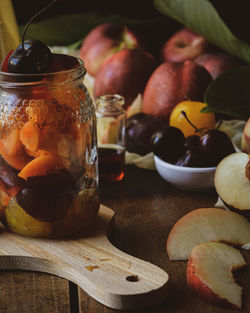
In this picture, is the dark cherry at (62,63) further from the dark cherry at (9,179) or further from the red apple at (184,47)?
the red apple at (184,47)

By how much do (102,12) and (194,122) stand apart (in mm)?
836

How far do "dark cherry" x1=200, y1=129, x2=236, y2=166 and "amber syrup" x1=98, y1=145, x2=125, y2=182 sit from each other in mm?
156

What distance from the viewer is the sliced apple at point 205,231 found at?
693mm

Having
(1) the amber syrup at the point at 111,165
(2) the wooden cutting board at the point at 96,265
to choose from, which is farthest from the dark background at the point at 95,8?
(2) the wooden cutting board at the point at 96,265

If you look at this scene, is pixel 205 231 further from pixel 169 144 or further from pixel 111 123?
pixel 111 123

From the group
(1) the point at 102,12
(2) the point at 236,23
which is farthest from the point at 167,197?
(1) the point at 102,12

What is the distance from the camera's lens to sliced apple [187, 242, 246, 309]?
596mm

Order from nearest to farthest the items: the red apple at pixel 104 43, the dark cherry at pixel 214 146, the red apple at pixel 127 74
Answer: the dark cherry at pixel 214 146 → the red apple at pixel 127 74 → the red apple at pixel 104 43

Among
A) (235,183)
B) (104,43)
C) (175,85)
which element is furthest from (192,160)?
(104,43)

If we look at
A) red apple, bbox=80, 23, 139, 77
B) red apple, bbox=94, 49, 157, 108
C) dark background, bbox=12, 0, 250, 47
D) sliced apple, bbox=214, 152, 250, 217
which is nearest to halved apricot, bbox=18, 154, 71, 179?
sliced apple, bbox=214, 152, 250, 217

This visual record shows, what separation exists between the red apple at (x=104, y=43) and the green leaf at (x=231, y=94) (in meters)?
0.44

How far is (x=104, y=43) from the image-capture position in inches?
52.4

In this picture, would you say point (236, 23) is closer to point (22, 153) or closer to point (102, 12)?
point (102, 12)

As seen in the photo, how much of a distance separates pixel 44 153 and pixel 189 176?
28cm
